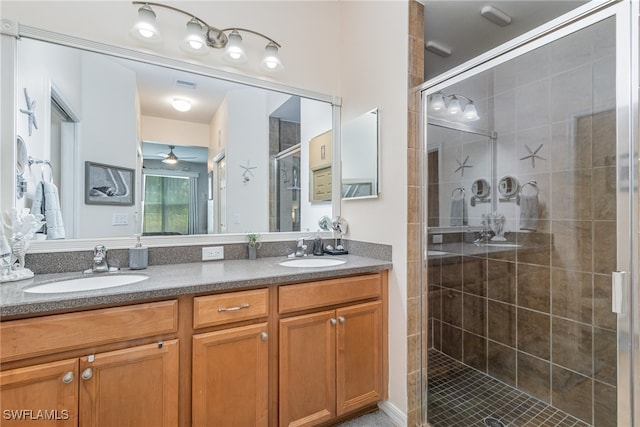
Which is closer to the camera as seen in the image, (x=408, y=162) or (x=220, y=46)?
(x=408, y=162)

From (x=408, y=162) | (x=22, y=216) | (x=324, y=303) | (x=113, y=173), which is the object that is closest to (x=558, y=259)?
(x=408, y=162)

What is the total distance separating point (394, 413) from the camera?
1688 millimetres

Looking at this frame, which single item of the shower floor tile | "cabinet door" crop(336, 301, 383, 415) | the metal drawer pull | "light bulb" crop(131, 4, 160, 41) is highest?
"light bulb" crop(131, 4, 160, 41)

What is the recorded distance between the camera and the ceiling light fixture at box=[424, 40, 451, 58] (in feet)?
7.25

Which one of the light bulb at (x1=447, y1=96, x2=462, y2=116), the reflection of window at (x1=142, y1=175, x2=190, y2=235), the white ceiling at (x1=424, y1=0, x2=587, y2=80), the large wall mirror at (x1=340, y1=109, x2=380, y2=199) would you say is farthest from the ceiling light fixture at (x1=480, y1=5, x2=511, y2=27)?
the reflection of window at (x1=142, y1=175, x2=190, y2=235)

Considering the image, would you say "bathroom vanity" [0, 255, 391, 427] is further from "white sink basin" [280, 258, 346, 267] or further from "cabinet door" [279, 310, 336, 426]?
"white sink basin" [280, 258, 346, 267]

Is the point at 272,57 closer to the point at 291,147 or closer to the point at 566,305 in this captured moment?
the point at 291,147

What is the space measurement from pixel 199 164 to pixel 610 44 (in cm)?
206

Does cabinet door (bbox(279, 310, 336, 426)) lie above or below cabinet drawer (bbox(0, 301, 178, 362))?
below

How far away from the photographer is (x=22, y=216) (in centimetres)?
130

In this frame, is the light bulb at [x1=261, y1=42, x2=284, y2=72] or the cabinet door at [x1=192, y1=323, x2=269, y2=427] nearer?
the cabinet door at [x1=192, y1=323, x2=269, y2=427]

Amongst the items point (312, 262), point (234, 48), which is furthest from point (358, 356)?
point (234, 48)

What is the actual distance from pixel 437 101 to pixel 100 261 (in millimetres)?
2046

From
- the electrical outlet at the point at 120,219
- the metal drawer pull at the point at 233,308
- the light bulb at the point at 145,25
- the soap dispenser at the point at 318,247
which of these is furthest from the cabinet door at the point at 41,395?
the light bulb at the point at 145,25
